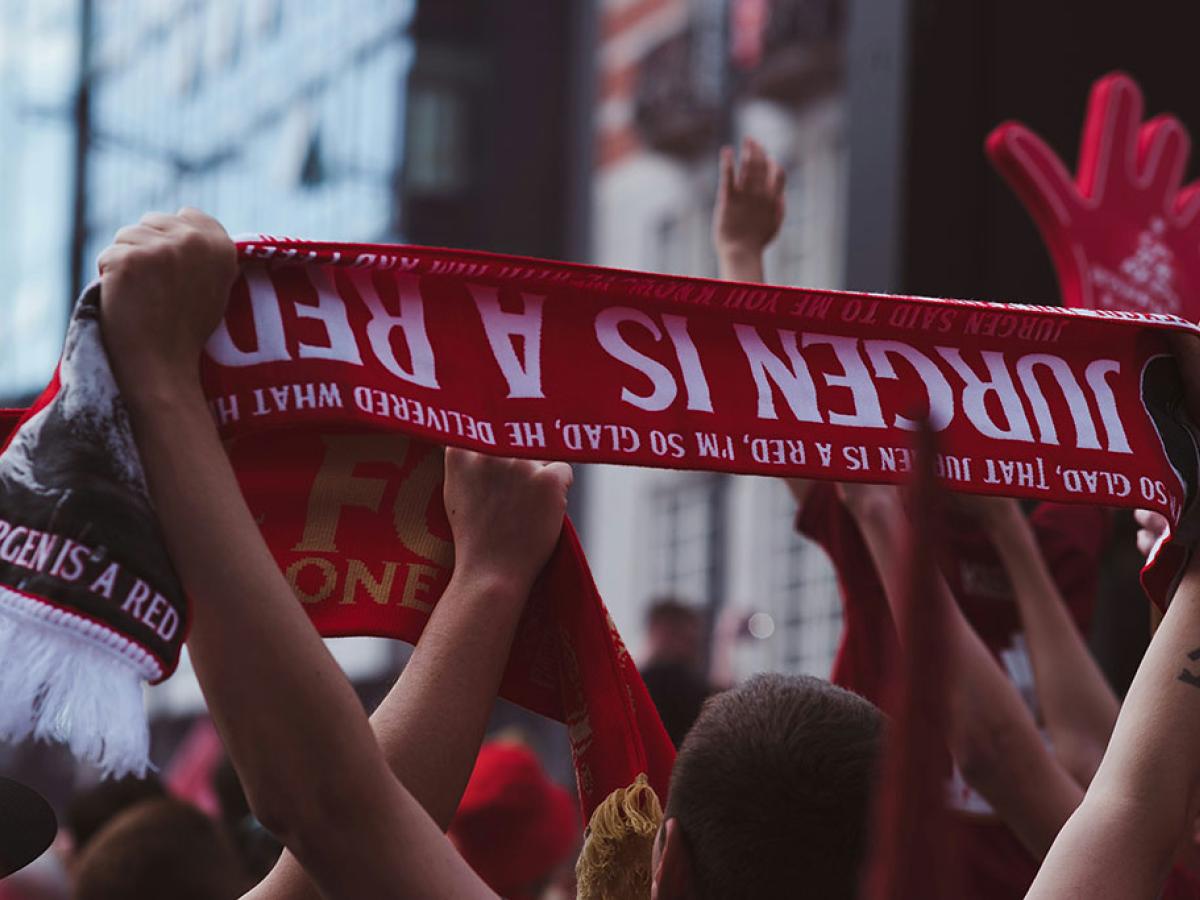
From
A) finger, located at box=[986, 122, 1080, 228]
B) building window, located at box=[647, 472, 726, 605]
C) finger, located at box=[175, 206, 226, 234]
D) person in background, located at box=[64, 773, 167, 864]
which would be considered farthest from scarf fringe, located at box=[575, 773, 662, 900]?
building window, located at box=[647, 472, 726, 605]

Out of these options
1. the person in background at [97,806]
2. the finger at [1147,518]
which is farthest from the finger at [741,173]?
the person in background at [97,806]

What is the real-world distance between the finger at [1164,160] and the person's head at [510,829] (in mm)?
1563

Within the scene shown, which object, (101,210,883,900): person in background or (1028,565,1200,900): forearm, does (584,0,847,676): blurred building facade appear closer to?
(1028,565,1200,900): forearm

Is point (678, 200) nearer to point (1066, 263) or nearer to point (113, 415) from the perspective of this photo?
point (1066, 263)

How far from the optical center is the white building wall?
1478 cm

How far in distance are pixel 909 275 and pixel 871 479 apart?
338cm

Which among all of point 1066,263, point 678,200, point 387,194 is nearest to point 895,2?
point 1066,263

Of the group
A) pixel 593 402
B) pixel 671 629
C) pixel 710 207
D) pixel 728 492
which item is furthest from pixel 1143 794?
pixel 710 207

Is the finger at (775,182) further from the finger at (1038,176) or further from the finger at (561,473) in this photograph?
the finger at (561,473)

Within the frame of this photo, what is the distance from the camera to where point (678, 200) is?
17.5 metres

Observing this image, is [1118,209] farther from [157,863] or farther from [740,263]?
[157,863]

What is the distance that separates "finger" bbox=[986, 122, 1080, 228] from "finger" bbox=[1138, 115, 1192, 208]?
0.52 ft

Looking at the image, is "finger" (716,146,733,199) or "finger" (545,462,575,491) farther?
"finger" (716,146,733,199)

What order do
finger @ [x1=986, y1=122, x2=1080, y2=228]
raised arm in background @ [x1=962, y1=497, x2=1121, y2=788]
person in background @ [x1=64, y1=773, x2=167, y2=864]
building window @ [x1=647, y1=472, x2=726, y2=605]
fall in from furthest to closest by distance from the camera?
building window @ [x1=647, y1=472, x2=726, y2=605] < person in background @ [x1=64, y1=773, x2=167, y2=864] < finger @ [x1=986, y1=122, x2=1080, y2=228] < raised arm in background @ [x1=962, y1=497, x2=1121, y2=788]
